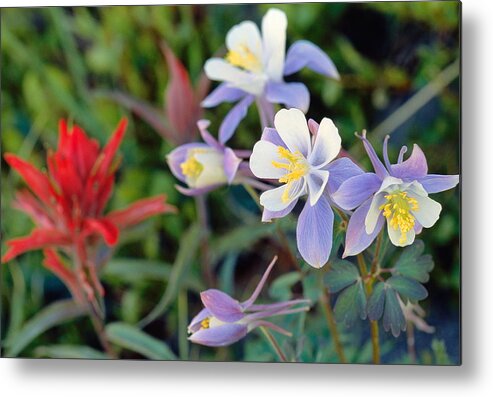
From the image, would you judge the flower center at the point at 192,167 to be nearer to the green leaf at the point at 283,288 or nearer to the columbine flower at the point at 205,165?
the columbine flower at the point at 205,165

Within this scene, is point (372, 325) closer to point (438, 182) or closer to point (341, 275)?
point (341, 275)

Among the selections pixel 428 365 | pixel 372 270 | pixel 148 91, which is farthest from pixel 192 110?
pixel 428 365

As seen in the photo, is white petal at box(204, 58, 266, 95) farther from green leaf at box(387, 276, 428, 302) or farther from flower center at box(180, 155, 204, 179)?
green leaf at box(387, 276, 428, 302)

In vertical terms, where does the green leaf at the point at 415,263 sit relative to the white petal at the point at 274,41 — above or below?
below

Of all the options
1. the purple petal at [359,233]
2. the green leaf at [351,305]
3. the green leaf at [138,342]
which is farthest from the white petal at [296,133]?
the green leaf at [138,342]

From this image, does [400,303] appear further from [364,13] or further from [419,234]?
[364,13]

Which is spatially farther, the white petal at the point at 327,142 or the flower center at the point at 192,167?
the flower center at the point at 192,167
